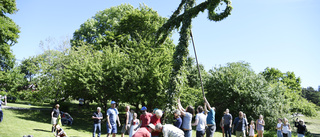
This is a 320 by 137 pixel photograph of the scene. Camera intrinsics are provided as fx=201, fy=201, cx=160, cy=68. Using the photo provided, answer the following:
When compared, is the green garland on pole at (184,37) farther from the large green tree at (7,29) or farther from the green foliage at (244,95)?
the large green tree at (7,29)

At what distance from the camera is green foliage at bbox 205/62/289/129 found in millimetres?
22641

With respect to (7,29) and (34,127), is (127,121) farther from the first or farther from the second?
(7,29)

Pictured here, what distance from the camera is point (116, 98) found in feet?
57.8

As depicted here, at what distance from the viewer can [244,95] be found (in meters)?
23.2

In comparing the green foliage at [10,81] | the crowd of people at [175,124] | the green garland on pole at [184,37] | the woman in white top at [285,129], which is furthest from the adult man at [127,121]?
the green foliage at [10,81]

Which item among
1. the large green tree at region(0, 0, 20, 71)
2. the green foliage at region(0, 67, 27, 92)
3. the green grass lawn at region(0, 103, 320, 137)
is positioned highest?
the large green tree at region(0, 0, 20, 71)

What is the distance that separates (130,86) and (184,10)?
9278 mm

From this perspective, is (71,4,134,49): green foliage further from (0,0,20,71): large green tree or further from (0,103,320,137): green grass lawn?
(0,103,320,137): green grass lawn

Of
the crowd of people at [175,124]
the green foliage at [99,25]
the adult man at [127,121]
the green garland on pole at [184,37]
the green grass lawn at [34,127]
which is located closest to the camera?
the crowd of people at [175,124]

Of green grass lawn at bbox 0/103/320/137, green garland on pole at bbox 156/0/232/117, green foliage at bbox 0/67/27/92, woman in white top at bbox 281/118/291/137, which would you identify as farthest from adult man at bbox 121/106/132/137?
green foliage at bbox 0/67/27/92

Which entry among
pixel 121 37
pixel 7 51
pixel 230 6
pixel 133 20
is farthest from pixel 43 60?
pixel 230 6

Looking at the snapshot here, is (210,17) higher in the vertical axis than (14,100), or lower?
higher

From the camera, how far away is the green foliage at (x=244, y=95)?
74.3 feet

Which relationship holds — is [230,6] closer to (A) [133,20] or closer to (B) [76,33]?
(A) [133,20]
